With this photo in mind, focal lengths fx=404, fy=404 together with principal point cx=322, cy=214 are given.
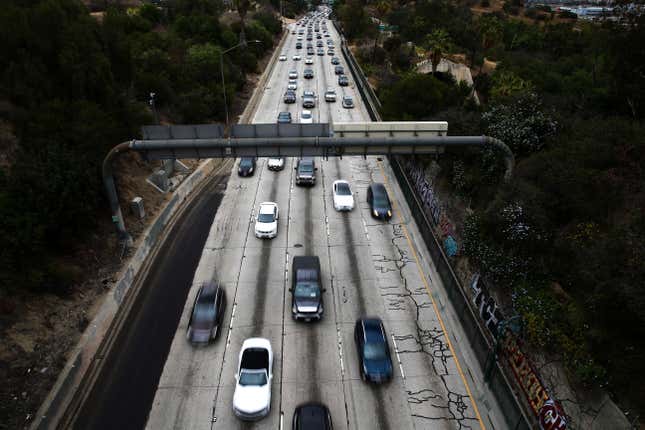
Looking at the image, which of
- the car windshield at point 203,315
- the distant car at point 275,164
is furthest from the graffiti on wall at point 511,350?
the distant car at point 275,164

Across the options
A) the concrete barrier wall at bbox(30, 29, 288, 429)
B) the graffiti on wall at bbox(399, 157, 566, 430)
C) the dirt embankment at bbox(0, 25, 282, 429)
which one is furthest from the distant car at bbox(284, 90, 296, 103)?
the dirt embankment at bbox(0, 25, 282, 429)

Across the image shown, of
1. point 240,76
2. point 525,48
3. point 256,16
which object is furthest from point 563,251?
point 256,16

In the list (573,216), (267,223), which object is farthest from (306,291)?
(573,216)

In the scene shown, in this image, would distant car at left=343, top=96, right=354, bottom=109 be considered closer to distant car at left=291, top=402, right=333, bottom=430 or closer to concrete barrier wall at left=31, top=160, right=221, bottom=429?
concrete barrier wall at left=31, top=160, right=221, bottom=429

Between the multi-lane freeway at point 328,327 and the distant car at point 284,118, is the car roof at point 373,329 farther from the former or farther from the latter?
the distant car at point 284,118

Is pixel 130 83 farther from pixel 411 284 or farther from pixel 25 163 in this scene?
pixel 411 284

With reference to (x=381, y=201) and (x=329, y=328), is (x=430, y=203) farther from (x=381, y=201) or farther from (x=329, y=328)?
(x=329, y=328)
